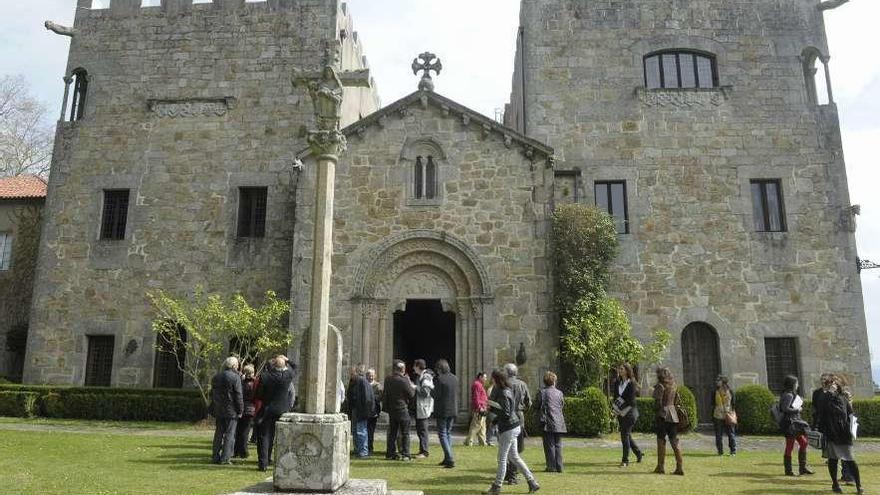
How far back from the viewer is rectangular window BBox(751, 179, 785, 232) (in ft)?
59.3

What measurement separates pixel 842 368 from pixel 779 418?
27.3 ft

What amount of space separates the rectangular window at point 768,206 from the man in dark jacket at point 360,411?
12859 mm

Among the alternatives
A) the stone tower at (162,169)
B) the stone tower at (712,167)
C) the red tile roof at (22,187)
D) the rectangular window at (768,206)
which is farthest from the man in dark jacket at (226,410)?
the red tile roof at (22,187)

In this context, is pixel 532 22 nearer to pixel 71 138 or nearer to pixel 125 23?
pixel 125 23

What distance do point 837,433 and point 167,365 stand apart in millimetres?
17086

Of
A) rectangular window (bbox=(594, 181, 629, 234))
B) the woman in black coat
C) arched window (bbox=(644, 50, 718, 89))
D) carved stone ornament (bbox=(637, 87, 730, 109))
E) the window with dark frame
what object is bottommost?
the woman in black coat

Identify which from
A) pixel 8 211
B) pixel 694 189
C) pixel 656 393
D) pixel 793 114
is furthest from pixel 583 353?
pixel 8 211

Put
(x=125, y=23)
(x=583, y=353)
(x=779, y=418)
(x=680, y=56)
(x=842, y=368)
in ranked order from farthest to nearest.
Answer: (x=125, y=23) → (x=680, y=56) → (x=842, y=368) → (x=583, y=353) → (x=779, y=418)

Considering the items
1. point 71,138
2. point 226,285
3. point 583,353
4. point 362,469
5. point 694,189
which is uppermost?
point 71,138

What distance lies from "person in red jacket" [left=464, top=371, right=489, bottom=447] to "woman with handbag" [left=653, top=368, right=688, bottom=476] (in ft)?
11.8

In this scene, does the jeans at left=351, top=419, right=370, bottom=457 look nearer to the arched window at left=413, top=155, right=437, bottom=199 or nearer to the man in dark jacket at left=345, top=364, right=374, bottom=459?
the man in dark jacket at left=345, top=364, right=374, bottom=459

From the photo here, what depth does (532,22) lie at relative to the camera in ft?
64.6

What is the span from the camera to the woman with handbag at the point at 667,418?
32.4ft

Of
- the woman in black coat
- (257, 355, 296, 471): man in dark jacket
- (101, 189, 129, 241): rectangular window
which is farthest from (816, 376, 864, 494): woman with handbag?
(101, 189, 129, 241): rectangular window
